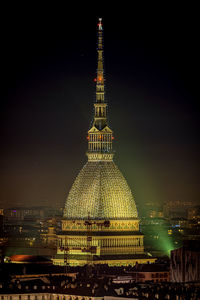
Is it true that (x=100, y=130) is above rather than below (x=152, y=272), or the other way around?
above

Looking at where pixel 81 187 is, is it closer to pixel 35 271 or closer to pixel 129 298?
pixel 35 271

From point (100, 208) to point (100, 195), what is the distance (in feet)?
4.76

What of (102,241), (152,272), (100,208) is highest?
(100,208)

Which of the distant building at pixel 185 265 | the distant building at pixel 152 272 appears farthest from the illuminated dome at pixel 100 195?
the distant building at pixel 185 265

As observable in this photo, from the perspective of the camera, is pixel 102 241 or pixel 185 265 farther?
pixel 102 241

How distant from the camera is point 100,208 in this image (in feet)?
609

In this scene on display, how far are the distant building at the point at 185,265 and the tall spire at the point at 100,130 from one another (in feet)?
63.7

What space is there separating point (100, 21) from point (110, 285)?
4829 centimetres

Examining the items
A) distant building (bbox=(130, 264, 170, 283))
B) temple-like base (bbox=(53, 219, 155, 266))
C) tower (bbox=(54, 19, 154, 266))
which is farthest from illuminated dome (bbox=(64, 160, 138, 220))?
distant building (bbox=(130, 264, 170, 283))

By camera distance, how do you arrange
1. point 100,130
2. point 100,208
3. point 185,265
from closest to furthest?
point 185,265
point 100,208
point 100,130

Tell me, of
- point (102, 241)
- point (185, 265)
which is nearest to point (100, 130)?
point (102, 241)

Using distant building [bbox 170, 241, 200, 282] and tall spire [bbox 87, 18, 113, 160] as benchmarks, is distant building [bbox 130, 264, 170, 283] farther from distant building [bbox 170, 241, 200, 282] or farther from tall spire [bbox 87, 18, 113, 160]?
tall spire [bbox 87, 18, 113, 160]

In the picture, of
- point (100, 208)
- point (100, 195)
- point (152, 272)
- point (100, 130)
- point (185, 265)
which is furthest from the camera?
point (100, 130)

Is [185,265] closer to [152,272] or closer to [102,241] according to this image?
[152,272]
